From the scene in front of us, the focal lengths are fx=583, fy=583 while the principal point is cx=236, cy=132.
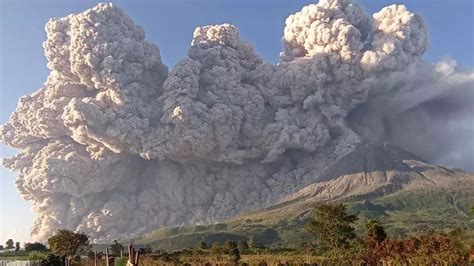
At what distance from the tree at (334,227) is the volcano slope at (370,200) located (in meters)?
47.4

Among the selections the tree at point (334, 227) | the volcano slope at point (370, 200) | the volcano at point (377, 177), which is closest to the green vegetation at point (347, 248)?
the tree at point (334, 227)

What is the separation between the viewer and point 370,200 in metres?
124

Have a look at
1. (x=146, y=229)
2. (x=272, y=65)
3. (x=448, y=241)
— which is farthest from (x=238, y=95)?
(x=448, y=241)

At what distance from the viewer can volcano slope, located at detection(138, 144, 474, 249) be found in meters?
100

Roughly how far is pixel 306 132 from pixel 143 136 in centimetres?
3235

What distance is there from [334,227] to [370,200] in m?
87.1

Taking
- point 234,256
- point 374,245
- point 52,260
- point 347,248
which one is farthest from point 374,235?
point 52,260

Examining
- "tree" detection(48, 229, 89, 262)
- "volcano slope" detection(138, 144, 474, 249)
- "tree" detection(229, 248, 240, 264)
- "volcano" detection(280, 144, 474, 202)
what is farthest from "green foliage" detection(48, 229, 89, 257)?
"volcano" detection(280, 144, 474, 202)

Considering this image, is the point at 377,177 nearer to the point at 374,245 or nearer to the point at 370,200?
the point at 370,200

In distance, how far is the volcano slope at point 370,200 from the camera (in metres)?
100

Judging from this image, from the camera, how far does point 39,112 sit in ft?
363

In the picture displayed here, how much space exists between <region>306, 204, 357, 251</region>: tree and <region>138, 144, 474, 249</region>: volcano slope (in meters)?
47.4

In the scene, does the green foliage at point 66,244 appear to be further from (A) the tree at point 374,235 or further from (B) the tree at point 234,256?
(A) the tree at point 374,235

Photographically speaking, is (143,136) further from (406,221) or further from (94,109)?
(406,221)
